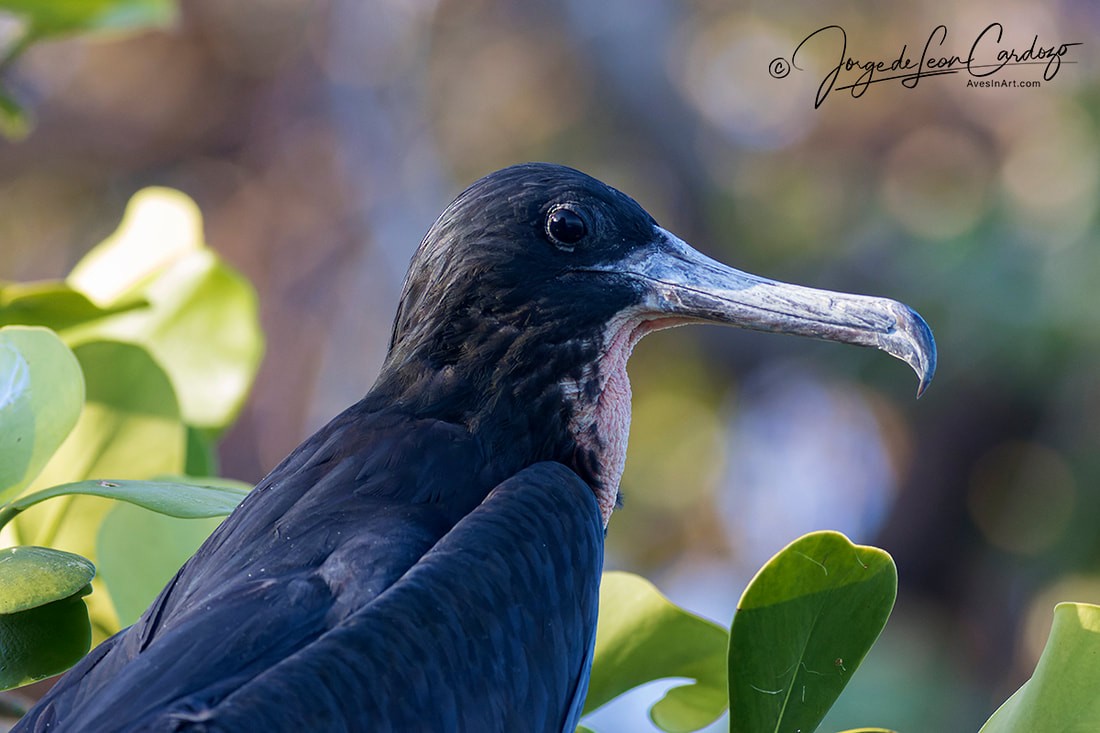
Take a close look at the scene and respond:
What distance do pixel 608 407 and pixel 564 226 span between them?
0.21 meters

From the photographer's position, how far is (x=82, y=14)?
191cm

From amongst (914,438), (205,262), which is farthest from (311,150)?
(205,262)

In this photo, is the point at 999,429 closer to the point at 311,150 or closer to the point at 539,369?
the point at 311,150

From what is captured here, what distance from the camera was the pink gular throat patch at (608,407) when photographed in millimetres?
1462

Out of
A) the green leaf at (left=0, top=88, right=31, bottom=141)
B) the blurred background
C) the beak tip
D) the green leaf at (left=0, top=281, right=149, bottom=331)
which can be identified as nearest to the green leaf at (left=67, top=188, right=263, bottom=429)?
the green leaf at (left=0, top=281, right=149, bottom=331)

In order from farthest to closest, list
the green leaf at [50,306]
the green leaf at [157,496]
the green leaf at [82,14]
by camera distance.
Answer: the green leaf at [82,14] → the green leaf at [50,306] → the green leaf at [157,496]

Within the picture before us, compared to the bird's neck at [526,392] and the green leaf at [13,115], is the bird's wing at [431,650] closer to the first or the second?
the bird's neck at [526,392]

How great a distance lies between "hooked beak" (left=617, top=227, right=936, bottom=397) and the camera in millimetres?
1364

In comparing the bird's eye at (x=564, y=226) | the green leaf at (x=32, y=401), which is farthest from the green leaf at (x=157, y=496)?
the bird's eye at (x=564, y=226)

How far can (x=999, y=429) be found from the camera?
19.2 feet

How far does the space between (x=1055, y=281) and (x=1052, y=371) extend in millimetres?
538

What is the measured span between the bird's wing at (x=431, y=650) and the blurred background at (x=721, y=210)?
3.51 meters

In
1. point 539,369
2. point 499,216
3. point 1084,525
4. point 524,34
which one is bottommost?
point 1084,525

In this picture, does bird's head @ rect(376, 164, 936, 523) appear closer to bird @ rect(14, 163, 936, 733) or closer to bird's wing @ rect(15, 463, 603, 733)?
bird @ rect(14, 163, 936, 733)
